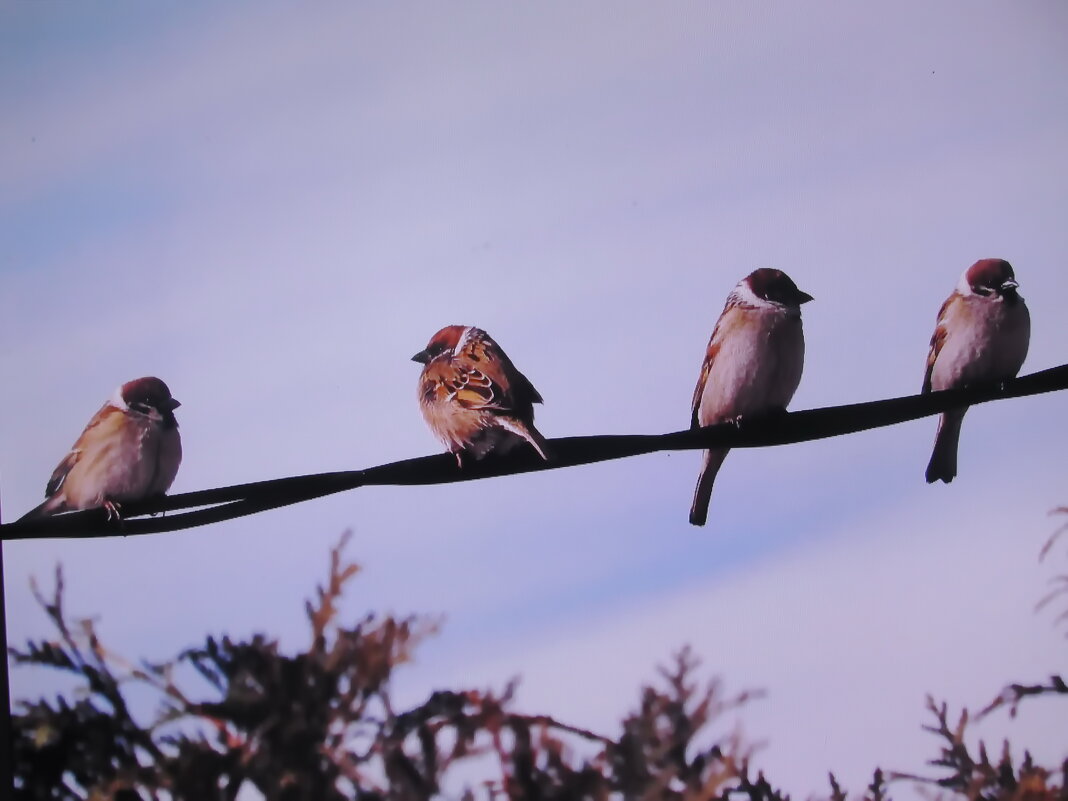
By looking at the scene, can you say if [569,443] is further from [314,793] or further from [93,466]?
[93,466]

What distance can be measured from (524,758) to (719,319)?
1.80m

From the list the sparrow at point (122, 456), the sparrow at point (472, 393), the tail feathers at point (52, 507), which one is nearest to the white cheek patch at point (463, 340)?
the sparrow at point (472, 393)

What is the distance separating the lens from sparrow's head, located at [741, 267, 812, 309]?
3.47 m

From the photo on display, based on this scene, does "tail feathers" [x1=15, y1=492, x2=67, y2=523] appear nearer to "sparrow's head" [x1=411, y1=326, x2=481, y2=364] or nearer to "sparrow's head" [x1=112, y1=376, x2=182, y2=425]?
"sparrow's head" [x1=112, y1=376, x2=182, y2=425]

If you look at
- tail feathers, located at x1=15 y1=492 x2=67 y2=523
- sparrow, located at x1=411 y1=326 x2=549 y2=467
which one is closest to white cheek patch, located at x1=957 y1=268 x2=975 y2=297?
sparrow, located at x1=411 y1=326 x2=549 y2=467

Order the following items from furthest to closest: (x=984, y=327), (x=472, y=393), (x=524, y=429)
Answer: (x=984, y=327) < (x=472, y=393) < (x=524, y=429)

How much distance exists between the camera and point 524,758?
2062 millimetres

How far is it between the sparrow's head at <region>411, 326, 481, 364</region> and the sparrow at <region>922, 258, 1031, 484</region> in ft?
4.56

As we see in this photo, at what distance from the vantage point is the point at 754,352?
3.41 m

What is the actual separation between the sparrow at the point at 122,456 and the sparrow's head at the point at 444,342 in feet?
2.40

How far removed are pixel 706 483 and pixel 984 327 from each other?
97cm

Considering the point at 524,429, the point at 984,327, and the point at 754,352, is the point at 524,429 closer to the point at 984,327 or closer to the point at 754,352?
the point at 754,352

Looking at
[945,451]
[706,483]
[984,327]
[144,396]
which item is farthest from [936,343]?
[144,396]

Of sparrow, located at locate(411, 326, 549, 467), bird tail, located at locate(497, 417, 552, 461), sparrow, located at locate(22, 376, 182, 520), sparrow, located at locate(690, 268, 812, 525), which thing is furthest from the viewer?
sparrow, located at locate(690, 268, 812, 525)
